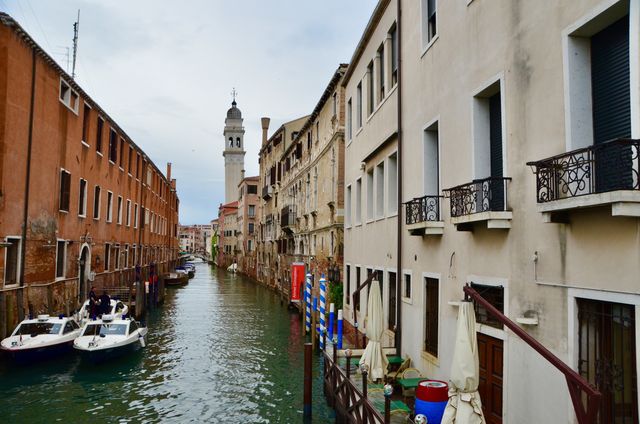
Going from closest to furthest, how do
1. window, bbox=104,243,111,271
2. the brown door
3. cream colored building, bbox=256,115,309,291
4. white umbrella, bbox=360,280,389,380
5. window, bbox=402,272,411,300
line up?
the brown door < white umbrella, bbox=360,280,389,380 < window, bbox=402,272,411,300 < window, bbox=104,243,111,271 < cream colored building, bbox=256,115,309,291

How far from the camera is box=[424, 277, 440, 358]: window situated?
9258 mm

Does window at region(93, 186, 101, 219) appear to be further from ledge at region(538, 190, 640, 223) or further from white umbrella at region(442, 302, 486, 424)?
ledge at region(538, 190, 640, 223)

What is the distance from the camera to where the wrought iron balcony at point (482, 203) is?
652 cm

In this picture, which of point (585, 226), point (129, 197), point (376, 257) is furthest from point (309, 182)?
point (585, 226)

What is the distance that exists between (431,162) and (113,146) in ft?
68.7

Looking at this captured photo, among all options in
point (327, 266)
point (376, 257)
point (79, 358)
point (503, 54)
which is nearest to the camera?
point (503, 54)

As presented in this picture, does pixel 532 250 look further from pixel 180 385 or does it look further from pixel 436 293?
pixel 180 385

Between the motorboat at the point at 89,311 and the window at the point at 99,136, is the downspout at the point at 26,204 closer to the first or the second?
the motorboat at the point at 89,311

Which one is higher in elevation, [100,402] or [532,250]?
[532,250]

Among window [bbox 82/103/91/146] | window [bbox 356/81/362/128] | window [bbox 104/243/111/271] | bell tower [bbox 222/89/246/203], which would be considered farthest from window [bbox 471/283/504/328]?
bell tower [bbox 222/89/246/203]

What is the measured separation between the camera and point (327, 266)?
22.1m

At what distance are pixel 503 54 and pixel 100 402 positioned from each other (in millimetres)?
11036

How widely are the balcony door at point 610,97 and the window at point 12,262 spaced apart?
15.3 meters

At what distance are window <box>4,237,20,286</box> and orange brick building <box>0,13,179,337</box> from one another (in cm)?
→ 3
